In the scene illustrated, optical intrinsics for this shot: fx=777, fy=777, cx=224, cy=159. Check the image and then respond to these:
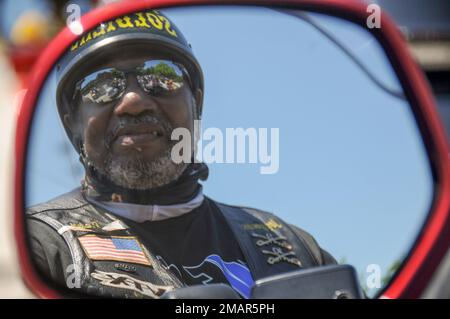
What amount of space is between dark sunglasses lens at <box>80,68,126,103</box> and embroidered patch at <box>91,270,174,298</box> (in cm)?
33

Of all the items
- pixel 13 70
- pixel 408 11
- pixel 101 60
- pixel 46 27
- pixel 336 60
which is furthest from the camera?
pixel 46 27

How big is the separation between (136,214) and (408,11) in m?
4.57

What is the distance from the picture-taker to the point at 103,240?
1.45 m

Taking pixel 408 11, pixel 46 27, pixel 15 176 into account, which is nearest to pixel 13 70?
pixel 46 27

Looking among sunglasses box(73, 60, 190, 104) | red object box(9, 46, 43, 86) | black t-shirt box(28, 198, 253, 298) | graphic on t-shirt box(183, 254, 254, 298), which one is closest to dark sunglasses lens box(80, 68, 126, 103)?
sunglasses box(73, 60, 190, 104)

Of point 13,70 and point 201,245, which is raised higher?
point 13,70

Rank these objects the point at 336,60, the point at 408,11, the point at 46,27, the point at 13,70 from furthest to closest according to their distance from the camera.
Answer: the point at 46,27, the point at 13,70, the point at 408,11, the point at 336,60

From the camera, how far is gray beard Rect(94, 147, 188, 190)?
144cm

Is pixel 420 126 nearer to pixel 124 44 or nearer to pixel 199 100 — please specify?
pixel 199 100

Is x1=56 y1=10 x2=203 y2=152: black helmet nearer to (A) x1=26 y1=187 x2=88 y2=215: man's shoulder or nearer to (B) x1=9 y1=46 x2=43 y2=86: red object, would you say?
(A) x1=26 y1=187 x2=88 y2=215: man's shoulder

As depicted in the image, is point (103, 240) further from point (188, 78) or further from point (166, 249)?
point (188, 78)

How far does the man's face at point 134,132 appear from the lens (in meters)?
1.43

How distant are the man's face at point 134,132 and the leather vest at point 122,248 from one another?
0.09 m

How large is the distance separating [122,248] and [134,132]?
0.72 ft
